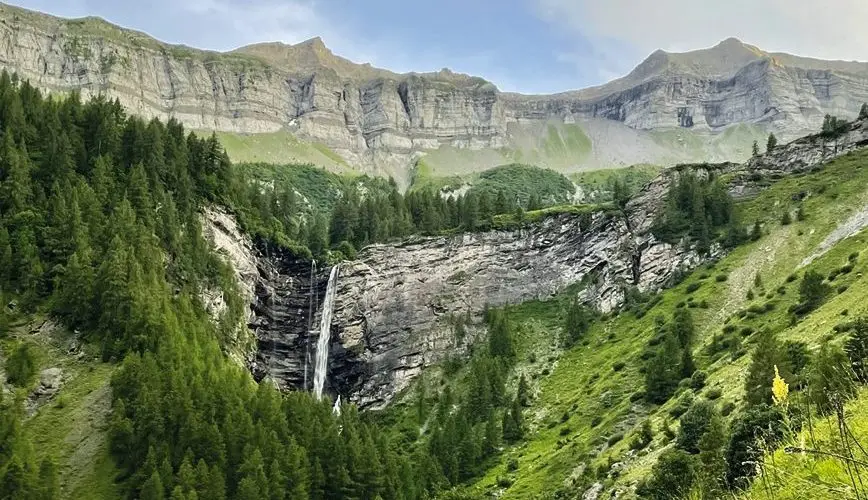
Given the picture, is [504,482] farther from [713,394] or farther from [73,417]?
[73,417]

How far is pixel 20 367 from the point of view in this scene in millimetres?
88500

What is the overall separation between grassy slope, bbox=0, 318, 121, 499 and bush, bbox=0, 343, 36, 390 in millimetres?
1203

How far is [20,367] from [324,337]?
6412 cm

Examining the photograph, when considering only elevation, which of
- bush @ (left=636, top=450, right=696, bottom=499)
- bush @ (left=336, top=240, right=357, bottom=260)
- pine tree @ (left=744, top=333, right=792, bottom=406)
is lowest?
bush @ (left=336, top=240, right=357, bottom=260)

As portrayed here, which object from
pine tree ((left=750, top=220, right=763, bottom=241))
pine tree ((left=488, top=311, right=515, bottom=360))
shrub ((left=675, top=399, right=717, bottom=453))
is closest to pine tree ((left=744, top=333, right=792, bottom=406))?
shrub ((left=675, top=399, right=717, bottom=453))

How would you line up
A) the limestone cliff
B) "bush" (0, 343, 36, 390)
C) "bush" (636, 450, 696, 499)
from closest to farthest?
"bush" (636, 450, 696, 499) → "bush" (0, 343, 36, 390) → the limestone cliff

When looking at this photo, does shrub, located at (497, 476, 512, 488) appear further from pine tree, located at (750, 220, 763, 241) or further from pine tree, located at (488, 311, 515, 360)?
pine tree, located at (750, 220, 763, 241)

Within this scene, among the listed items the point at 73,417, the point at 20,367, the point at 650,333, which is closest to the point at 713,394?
the point at 650,333

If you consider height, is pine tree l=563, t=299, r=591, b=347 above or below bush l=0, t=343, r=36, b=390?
below

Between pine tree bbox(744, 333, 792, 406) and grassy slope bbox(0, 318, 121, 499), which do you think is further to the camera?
grassy slope bbox(0, 318, 121, 499)

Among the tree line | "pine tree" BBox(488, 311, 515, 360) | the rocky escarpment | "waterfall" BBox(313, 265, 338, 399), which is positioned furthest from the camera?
"waterfall" BBox(313, 265, 338, 399)

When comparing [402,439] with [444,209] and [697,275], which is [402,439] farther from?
[444,209]

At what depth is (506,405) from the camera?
115 m

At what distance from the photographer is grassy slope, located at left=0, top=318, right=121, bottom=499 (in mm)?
79250
